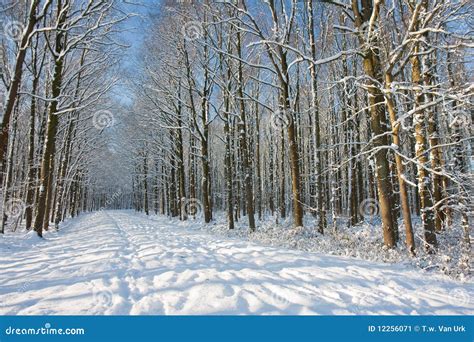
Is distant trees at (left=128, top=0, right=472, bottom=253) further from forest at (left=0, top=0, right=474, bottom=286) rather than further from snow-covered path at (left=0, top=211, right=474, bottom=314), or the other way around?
snow-covered path at (left=0, top=211, right=474, bottom=314)

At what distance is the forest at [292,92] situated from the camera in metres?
7.09

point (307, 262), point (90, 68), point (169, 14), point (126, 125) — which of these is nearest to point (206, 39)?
point (169, 14)

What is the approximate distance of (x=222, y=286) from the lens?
173 inches

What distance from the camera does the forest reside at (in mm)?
7090

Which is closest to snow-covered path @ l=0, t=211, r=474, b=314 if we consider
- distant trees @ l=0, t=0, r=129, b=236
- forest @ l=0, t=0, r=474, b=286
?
forest @ l=0, t=0, r=474, b=286

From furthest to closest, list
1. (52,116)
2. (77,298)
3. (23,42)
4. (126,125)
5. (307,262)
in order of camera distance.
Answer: (126,125) < (52,116) < (23,42) < (307,262) < (77,298)

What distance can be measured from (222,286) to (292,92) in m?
16.1

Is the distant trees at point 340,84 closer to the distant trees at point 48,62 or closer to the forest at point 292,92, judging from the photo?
the forest at point 292,92

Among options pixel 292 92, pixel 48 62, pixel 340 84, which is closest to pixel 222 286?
pixel 340 84

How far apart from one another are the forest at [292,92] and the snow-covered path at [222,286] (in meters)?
1.79

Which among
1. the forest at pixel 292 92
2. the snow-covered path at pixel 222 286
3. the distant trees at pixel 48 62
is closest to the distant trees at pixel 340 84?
the forest at pixel 292 92
